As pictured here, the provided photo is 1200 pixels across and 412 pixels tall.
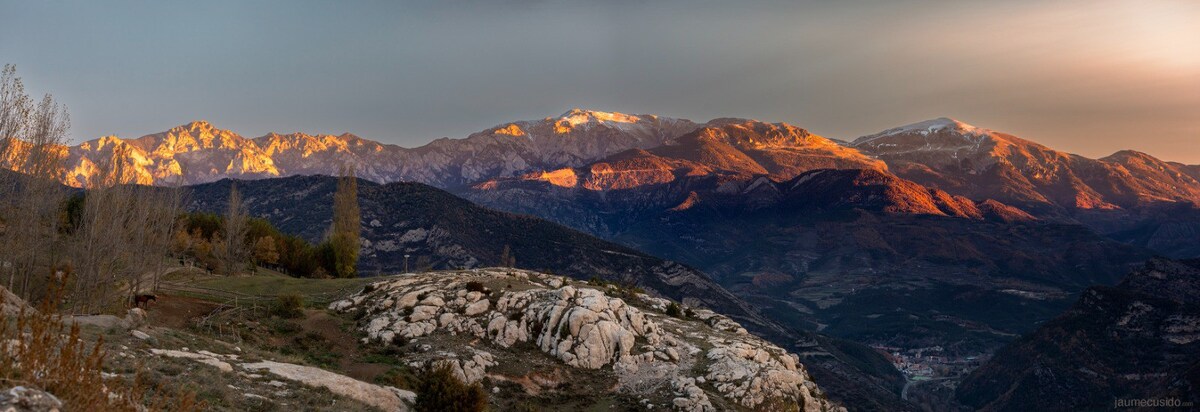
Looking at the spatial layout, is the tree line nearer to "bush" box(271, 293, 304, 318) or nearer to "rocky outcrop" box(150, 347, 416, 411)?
"bush" box(271, 293, 304, 318)

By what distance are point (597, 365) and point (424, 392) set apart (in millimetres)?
17461

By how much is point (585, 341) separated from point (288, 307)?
21.6 meters

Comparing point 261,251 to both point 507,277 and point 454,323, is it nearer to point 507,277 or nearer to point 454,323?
point 507,277

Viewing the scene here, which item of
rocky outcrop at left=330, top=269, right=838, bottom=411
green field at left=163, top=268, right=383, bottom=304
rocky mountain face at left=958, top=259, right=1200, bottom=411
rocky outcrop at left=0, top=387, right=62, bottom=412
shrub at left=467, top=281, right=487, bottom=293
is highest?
rocky outcrop at left=0, top=387, right=62, bottom=412

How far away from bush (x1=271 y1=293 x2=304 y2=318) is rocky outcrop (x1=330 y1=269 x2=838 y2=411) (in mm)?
3526

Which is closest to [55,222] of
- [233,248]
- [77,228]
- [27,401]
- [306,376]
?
[77,228]

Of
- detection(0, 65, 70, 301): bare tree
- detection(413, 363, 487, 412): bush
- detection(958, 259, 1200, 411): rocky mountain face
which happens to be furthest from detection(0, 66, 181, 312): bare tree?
detection(958, 259, 1200, 411): rocky mountain face

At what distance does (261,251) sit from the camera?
264 ft

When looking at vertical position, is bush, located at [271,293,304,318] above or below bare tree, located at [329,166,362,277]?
below

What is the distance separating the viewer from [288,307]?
4356cm

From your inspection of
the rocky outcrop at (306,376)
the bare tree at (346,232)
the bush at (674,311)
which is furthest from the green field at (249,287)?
the bush at (674,311)

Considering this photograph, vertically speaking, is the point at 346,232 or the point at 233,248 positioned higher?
the point at 346,232

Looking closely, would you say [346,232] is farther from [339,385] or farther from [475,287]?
[339,385]

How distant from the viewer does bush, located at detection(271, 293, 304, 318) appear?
4325 centimetres
